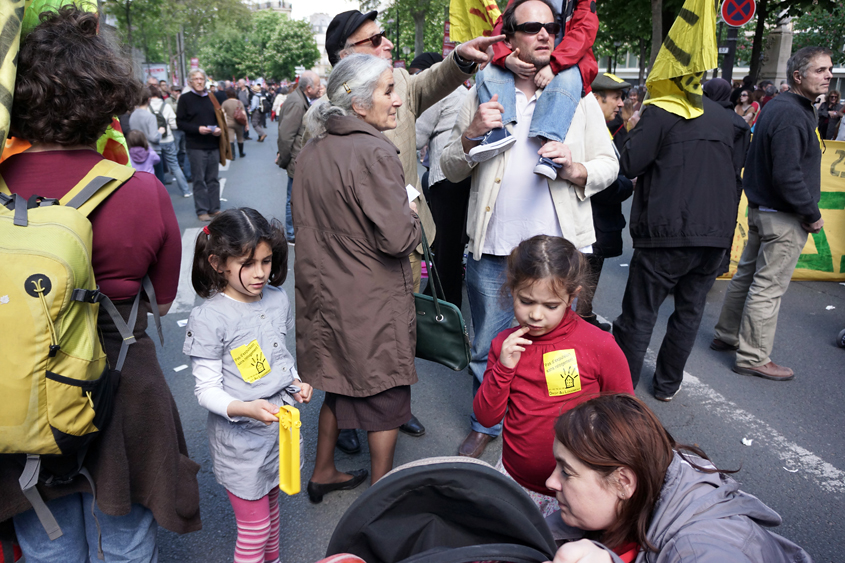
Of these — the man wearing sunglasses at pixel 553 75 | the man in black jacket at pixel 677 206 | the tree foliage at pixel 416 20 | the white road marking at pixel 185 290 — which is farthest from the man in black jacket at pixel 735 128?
the tree foliage at pixel 416 20

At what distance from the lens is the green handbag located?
2855 millimetres

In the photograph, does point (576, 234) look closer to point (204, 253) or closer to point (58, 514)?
point (204, 253)

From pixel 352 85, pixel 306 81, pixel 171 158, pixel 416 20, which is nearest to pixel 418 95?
pixel 352 85

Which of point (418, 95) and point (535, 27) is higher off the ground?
point (535, 27)

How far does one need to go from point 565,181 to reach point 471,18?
1.22 meters

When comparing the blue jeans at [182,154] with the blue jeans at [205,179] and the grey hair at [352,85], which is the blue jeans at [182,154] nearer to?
the blue jeans at [205,179]

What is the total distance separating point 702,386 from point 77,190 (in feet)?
13.3

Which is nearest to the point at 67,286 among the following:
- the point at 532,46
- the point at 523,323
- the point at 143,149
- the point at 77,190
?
the point at 77,190

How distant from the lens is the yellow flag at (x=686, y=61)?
336 centimetres

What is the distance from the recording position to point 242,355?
2295 millimetres

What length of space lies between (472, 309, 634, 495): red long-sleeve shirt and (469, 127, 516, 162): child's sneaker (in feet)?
3.15

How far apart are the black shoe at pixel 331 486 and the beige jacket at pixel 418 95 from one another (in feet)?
3.90

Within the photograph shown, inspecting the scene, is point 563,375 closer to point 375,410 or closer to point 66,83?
point 375,410

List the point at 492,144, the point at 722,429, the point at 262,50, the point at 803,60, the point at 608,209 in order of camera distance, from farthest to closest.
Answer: the point at 262,50 → the point at 608,209 → the point at 803,60 → the point at 722,429 → the point at 492,144
